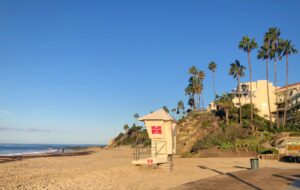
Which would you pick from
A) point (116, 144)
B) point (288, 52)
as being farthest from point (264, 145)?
point (116, 144)

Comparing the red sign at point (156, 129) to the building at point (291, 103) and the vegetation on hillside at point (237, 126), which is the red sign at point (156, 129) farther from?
the building at point (291, 103)

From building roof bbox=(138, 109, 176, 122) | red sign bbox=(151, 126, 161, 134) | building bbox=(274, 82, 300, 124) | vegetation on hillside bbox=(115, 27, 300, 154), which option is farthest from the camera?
building bbox=(274, 82, 300, 124)

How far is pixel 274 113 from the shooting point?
6944 cm

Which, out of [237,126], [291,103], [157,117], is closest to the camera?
[157,117]

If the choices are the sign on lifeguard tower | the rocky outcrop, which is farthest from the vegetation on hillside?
the sign on lifeguard tower

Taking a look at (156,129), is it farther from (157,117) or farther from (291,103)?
(291,103)

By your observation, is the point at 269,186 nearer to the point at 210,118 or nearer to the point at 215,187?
the point at 215,187

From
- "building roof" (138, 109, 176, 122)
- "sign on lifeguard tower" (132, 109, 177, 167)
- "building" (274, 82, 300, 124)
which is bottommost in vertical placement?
"sign on lifeguard tower" (132, 109, 177, 167)

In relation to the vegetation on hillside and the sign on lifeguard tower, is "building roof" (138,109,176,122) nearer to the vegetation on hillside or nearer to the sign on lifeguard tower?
the sign on lifeguard tower

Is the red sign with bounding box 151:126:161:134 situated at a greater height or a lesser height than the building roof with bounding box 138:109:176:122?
lesser

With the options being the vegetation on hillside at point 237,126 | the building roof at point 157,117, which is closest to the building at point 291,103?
the vegetation on hillside at point 237,126

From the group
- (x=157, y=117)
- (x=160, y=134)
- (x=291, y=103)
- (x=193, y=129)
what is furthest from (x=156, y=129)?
(x=291, y=103)

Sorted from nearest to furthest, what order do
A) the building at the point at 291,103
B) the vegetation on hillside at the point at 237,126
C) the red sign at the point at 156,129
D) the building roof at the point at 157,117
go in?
1. the building roof at the point at 157,117
2. the red sign at the point at 156,129
3. the vegetation on hillside at the point at 237,126
4. the building at the point at 291,103

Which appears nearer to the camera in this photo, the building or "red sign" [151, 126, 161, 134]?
"red sign" [151, 126, 161, 134]
